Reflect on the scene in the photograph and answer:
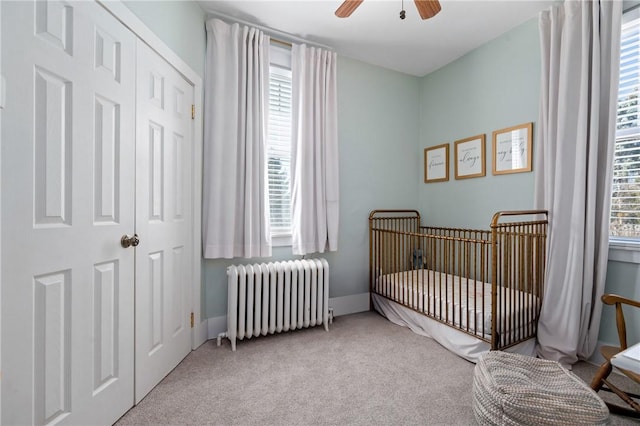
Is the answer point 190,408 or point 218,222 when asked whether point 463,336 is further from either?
point 218,222

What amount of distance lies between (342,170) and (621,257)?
2.11 meters

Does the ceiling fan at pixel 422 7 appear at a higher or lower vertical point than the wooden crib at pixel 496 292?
higher

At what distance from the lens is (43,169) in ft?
3.30

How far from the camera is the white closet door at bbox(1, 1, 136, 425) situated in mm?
913

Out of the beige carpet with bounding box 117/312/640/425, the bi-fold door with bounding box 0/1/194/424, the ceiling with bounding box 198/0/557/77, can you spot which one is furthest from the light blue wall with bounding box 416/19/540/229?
the bi-fold door with bounding box 0/1/194/424

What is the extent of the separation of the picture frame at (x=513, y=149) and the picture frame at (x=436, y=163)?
1.66 feet

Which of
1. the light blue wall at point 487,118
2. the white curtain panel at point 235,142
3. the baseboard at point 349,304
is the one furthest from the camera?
the baseboard at point 349,304

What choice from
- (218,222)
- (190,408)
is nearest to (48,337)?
(190,408)

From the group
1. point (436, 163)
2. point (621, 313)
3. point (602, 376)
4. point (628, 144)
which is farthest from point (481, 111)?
point (602, 376)

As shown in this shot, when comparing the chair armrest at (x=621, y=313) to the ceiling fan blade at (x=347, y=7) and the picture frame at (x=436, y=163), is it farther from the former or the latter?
the ceiling fan blade at (x=347, y=7)

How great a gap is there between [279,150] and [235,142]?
46 cm

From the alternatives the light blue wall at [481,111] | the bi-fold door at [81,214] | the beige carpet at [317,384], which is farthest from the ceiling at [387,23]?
the beige carpet at [317,384]

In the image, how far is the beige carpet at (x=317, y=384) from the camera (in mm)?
1376

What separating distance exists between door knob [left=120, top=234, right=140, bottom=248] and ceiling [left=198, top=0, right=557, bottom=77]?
1.77 meters
